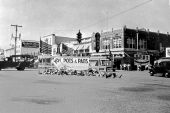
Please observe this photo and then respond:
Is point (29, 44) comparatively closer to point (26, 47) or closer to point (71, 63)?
point (26, 47)

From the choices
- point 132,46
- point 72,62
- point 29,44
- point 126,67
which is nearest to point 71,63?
point 72,62

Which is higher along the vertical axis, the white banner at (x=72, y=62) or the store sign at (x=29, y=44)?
the store sign at (x=29, y=44)

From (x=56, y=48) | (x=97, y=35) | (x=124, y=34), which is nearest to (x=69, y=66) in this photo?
(x=124, y=34)

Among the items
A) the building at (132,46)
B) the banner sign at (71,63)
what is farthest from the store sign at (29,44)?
the banner sign at (71,63)

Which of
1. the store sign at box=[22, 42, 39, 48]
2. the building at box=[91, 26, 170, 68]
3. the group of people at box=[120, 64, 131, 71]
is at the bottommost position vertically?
the group of people at box=[120, 64, 131, 71]

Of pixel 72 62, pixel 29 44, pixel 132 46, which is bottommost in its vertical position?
pixel 72 62

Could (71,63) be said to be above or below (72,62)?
below

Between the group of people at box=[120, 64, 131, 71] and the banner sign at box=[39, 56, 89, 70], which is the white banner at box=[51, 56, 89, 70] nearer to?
the banner sign at box=[39, 56, 89, 70]

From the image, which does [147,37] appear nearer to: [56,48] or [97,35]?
[97,35]

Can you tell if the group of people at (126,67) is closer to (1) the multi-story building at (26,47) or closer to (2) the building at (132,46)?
(2) the building at (132,46)

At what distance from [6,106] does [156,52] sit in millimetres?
56865

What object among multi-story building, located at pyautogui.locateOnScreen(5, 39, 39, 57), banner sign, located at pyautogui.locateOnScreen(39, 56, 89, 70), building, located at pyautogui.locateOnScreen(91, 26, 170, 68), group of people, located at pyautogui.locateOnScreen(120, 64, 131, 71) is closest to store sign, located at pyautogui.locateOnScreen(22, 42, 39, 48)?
multi-story building, located at pyautogui.locateOnScreen(5, 39, 39, 57)

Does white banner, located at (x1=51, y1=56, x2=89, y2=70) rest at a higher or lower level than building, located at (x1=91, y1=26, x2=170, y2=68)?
lower

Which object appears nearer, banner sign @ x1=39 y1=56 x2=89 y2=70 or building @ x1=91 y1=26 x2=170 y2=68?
banner sign @ x1=39 y1=56 x2=89 y2=70
